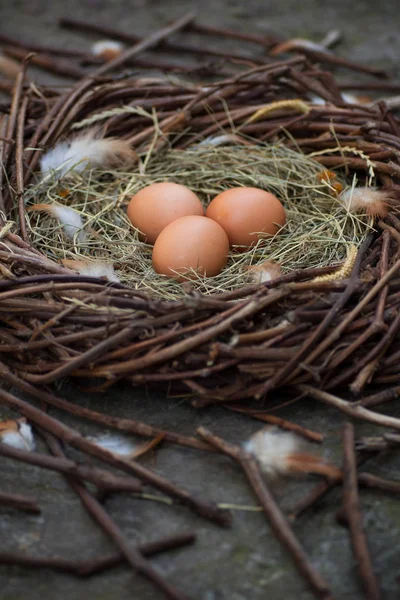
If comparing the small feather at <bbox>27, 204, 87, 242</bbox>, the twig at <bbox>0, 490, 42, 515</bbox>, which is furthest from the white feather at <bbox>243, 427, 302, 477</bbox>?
the small feather at <bbox>27, 204, 87, 242</bbox>

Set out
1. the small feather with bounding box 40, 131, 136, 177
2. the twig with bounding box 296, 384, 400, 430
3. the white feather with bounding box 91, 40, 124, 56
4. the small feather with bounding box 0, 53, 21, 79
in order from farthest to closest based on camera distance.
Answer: the white feather with bounding box 91, 40, 124, 56 → the small feather with bounding box 0, 53, 21, 79 → the small feather with bounding box 40, 131, 136, 177 → the twig with bounding box 296, 384, 400, 430

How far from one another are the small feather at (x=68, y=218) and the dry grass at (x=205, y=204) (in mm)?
21

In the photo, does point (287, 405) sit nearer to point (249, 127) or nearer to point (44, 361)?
point (44, 361)

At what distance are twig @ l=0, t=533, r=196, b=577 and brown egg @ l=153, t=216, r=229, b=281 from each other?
2.31ft

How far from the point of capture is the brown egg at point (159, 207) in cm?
184

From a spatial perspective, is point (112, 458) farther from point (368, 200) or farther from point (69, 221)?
point (368, 200)

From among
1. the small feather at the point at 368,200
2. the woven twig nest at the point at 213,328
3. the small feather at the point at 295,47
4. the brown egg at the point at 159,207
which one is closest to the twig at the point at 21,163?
the woven twig nest at the point at 213,328

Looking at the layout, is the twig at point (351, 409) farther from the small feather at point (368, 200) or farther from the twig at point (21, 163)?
the twig at point (21, 163)

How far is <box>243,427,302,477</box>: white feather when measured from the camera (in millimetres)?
1286

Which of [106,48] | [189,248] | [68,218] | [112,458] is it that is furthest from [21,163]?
[106,48]

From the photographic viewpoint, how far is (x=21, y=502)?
122cm

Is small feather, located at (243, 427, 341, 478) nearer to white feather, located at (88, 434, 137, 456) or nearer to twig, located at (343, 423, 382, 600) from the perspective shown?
twig, located at (343, 423, 382, 600)

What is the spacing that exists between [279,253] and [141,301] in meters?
0.55

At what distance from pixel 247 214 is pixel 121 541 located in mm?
931
